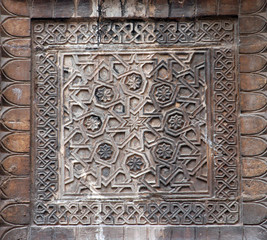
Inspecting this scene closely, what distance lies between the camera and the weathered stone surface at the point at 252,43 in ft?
15.9

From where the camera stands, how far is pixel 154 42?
498cm

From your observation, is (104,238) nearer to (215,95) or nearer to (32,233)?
(32,233)

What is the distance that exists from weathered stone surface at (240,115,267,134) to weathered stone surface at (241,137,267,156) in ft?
0.23

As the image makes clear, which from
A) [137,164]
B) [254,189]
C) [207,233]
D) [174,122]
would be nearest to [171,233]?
[207,233]

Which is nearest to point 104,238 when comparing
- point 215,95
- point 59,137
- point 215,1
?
point 59,137

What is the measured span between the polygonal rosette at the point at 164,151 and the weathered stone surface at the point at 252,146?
0.60 meters

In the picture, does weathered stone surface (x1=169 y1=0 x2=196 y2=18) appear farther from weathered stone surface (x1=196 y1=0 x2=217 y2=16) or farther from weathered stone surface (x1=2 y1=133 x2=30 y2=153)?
weathered stone surface (x1=2 y1=133 x2=30 y2=153)

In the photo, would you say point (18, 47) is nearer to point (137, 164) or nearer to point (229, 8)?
point (137, 164)

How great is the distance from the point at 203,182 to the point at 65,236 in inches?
50.3

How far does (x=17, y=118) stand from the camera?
4.85 meters

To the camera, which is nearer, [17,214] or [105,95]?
[17,214]

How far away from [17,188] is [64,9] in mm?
1650

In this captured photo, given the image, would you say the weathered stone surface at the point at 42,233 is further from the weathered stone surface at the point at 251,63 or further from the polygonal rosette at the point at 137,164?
the weathered stone surface at the point at 251,63

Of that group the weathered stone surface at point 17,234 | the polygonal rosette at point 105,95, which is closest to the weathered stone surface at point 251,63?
the polygonal rosette at point 105,95
